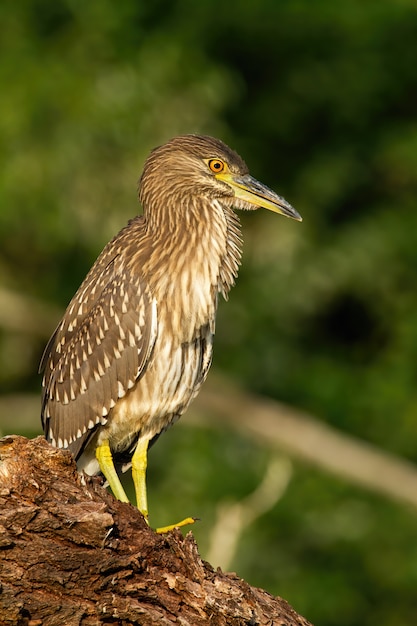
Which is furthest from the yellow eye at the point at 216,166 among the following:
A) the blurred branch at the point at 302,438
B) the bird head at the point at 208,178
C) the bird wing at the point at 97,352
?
the blurred branch at the point at 302,438

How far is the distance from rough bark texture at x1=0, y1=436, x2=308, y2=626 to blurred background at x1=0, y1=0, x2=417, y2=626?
Result: 7.08 metres

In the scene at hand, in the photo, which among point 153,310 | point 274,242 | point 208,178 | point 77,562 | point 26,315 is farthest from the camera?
point 274,242

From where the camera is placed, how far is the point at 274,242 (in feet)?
45.8

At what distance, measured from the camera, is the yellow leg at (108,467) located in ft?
19.4

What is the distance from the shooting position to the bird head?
20.0 feet

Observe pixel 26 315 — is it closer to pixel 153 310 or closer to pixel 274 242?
pixel 274 242

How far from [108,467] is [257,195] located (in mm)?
1469

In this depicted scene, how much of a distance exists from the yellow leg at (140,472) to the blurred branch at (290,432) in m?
7.41

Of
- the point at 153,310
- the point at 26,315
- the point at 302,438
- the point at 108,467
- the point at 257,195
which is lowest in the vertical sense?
the point at 108,467

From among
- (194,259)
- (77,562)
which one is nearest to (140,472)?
(194,259)

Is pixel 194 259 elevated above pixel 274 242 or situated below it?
below

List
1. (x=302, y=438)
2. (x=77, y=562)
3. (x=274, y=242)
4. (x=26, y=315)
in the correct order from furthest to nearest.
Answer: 1. (x=274, y=242)
2. (x=302, y=438)
3. (x=26, y=315)
4. (x=77, y=562)

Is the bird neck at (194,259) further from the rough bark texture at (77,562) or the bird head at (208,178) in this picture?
the rough bark texture at (77,562)

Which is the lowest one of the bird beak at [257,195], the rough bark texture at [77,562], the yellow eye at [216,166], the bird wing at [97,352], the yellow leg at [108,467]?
the rough bark texture at [77,562]
